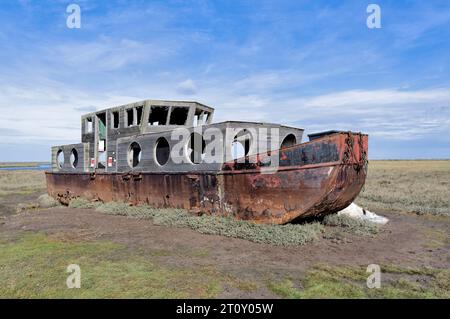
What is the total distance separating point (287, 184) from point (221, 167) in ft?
6.62

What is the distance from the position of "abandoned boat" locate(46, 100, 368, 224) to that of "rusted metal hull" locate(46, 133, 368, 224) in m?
0.02

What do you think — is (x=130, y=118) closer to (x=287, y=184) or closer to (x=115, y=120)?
(x=115, y=120)

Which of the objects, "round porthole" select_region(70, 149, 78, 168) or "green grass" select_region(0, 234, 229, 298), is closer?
"green grass" select_region(0, 234, 229, 298)

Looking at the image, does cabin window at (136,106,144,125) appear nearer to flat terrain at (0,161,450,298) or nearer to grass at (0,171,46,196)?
flat terrain at (0,161,450,298)

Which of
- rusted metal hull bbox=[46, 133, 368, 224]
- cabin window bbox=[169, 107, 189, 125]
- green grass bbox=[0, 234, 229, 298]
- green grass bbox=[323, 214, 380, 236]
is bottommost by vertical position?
green grass bbox=[0, 234, 229, 298]

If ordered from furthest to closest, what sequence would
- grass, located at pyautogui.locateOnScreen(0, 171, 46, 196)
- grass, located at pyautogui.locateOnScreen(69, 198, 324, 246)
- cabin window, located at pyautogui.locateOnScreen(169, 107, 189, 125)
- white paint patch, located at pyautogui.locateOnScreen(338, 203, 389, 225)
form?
grass, located at pyautogui.locateOnScreen(0, 171, 46, 196)
cabin window, located at pyautogui.locateOnScreen(169, 107, 189, 125)
white paint patch, located at pyautogui.locateOnScreen(338, 203, 389, 225)
grass, located at pyautogui.locateOnScreen(69, 198, 324, 246)

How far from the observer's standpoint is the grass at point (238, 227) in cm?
707

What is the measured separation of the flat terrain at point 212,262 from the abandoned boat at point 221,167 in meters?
1.10

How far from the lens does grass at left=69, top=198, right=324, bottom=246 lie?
7070 mm

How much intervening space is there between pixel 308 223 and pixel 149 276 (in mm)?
4911

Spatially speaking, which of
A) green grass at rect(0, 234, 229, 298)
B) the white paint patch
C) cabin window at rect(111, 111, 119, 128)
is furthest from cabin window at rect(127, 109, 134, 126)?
the white paint patch

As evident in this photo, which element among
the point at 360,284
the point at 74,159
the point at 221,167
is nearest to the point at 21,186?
the point at 74,159

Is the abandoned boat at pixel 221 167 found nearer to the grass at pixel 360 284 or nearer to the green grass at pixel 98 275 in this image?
the grass at pixel 360 284
